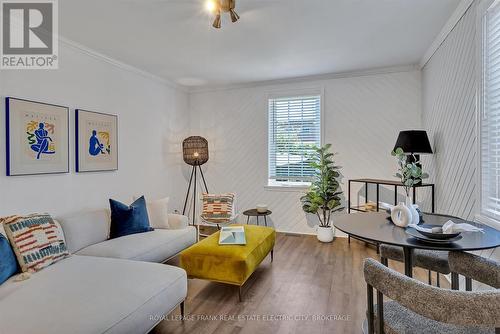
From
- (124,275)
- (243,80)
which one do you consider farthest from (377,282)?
(243,80)

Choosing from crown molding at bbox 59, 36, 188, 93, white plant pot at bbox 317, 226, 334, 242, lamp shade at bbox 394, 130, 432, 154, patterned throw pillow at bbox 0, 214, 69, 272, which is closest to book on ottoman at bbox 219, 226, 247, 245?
patterned throw pillow at bbox 0, 214, 69, 272

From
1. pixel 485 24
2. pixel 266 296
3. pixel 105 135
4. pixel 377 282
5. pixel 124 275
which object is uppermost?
pixel 485 24

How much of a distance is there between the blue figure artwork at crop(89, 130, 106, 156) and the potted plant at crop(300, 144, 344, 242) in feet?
9.54

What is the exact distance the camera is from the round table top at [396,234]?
143cm

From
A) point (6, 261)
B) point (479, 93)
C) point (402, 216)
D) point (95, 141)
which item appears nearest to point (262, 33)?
point (479, 93)

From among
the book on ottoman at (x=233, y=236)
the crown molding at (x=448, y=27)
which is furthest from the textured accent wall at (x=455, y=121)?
the book on ottoman at (x=233, y=236)

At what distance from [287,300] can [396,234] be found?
4.23 feet

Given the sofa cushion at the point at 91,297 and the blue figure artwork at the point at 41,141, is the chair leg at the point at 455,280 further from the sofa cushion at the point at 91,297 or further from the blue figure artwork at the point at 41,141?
the blue figure artwork at the point at 41,141

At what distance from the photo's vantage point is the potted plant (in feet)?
13.5

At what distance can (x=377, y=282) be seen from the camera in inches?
46.0

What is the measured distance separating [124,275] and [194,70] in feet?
10.2

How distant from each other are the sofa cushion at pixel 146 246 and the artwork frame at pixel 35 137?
955 millimetres

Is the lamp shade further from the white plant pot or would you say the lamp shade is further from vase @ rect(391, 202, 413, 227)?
the white plant pot

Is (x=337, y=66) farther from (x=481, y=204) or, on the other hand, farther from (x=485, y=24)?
(x=481, y=204)
